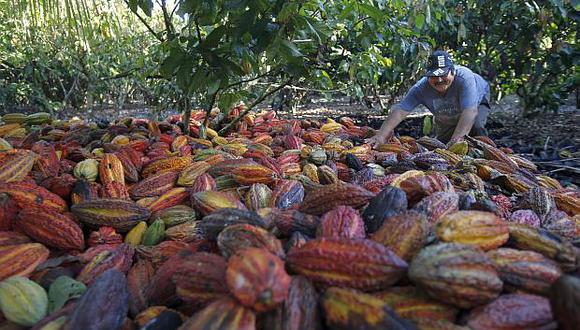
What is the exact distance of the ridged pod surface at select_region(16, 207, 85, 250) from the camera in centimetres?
145

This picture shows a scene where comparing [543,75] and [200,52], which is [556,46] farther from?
[200,52]

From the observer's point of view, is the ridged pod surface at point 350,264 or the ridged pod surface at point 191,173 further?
the ridged pod surface at point 191,173

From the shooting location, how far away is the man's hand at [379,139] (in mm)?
3178

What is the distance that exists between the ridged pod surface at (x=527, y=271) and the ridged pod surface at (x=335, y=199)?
1.49ft

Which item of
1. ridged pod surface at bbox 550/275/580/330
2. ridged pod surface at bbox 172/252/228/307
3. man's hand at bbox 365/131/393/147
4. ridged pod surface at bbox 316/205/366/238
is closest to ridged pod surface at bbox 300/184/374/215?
ridged pod surface at bbox 316/205/366/238

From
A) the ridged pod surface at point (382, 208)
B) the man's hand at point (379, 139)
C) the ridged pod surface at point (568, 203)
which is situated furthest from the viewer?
the man's hand at point (379, 139)

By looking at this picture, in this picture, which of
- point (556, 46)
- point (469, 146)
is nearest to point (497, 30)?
point (556, 46)

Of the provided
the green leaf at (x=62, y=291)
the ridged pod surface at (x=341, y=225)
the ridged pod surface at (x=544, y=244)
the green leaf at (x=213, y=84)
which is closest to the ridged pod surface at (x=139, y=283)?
the green leaf at (x=62, y=291)

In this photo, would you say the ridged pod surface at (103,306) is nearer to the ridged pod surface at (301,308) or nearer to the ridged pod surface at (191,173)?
the ridged pod surface at (301,308)

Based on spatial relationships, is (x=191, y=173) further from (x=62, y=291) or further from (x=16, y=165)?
(x=62, y=291)

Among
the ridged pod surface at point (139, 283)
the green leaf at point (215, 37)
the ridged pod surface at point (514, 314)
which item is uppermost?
the green leaf at point (215, 37)

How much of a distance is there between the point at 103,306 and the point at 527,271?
99 centimetres

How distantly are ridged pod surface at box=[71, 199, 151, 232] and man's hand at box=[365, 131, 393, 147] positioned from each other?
1.89 m

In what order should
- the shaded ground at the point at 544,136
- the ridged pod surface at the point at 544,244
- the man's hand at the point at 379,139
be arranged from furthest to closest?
the man's hand at the point at 379,139, the shaded ground at the point at 544,136, the ridged pod surface at the point at 544,244
